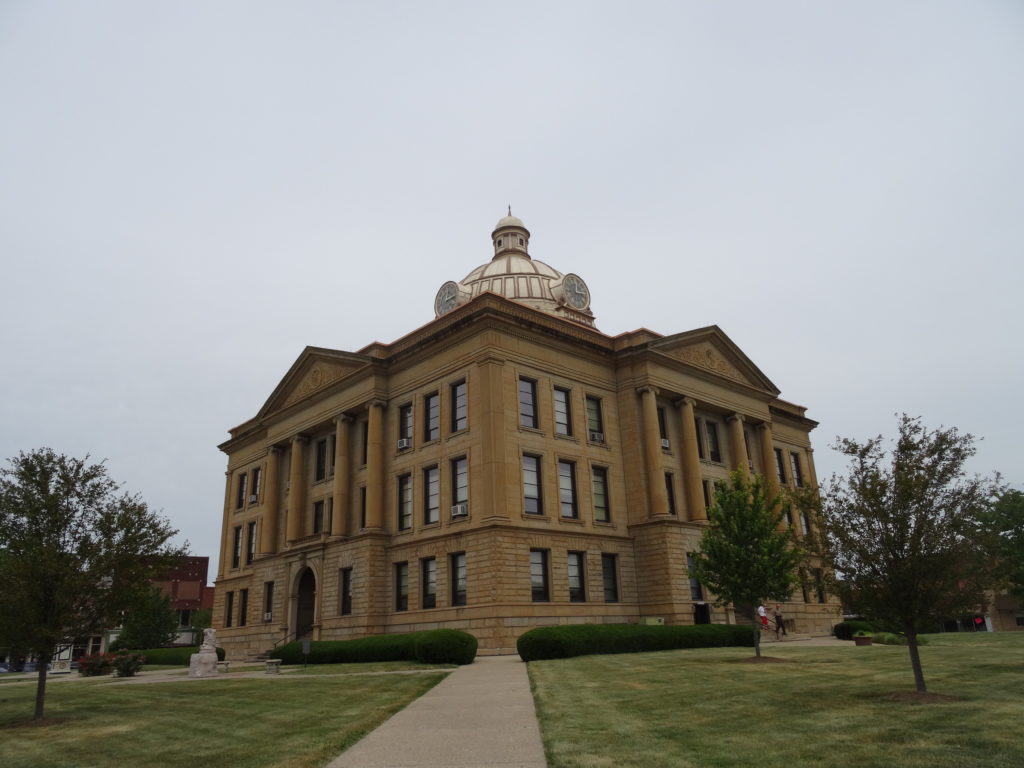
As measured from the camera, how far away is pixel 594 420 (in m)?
41.2

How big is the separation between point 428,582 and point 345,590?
609 cm

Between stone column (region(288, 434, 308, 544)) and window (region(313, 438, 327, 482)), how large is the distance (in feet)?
2.63

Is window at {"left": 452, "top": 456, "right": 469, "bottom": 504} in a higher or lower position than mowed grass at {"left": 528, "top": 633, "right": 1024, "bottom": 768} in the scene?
higher

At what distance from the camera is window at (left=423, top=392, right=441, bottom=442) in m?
39.4

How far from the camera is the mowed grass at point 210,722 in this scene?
11.1 meters

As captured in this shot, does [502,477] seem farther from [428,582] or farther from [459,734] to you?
[459,734]

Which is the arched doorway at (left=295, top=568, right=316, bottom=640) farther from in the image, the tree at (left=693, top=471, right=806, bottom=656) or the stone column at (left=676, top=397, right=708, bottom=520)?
Result: the tree at (left=693, top=471, right=806, bottom=656)

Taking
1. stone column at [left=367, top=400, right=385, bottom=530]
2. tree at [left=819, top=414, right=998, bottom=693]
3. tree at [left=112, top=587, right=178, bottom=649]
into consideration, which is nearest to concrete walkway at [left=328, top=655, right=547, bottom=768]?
tree at [left=819, top=414, right=998, bottom=693]

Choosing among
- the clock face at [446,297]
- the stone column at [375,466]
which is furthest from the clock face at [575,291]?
the stone column at [375,466]

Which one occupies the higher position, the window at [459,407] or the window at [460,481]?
the window at [459,407]

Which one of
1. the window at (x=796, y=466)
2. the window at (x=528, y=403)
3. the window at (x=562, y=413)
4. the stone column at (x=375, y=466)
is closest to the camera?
the window at (x=528, y=403)

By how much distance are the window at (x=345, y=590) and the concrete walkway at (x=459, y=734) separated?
23.0m

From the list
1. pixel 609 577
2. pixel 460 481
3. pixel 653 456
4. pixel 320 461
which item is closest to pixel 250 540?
pixel 320 461

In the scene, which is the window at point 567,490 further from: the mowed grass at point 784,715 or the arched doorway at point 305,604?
Answer: the arched doorway at point 305,604
